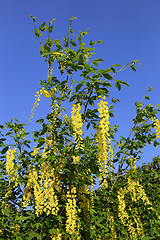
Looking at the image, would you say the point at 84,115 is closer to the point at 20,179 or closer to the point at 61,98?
the point at 61,98

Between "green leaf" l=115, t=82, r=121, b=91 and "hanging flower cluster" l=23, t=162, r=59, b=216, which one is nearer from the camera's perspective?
"green leaf" l=115, t=82, r=121, b=91

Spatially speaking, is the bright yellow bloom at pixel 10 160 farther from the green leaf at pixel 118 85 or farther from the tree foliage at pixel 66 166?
the green leaf at pixel 118 85

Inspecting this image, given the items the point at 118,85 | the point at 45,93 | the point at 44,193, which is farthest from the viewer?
the point at 45,93

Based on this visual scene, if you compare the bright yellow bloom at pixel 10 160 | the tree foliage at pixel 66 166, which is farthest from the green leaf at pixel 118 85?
the bright yellow bloom at pixel 10 160

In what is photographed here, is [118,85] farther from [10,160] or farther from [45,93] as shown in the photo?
[10,160]

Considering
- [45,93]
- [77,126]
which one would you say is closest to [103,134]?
[77,126]

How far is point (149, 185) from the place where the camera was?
623 cm

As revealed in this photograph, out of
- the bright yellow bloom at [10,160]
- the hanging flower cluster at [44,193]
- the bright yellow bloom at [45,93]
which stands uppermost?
the bright yellow bloom at [45,93]

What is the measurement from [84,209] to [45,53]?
3.00 metres

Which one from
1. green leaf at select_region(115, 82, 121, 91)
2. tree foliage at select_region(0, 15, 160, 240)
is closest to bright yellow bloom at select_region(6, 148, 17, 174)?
tree foliage at select_region(0, 15, 160, 240)

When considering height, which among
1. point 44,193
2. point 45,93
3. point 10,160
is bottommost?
point 44,193

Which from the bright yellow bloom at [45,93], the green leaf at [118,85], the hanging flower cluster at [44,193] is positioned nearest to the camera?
the green leaf at [118,85]

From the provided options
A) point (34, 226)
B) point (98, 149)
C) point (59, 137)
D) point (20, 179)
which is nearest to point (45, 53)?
point (59, 137)

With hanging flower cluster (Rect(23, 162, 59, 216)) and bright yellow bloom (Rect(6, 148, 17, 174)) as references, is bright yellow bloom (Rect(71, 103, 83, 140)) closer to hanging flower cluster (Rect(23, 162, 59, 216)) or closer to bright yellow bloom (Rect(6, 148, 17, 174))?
hanging flower cluster (Rect(23, 162, 59, 216))
